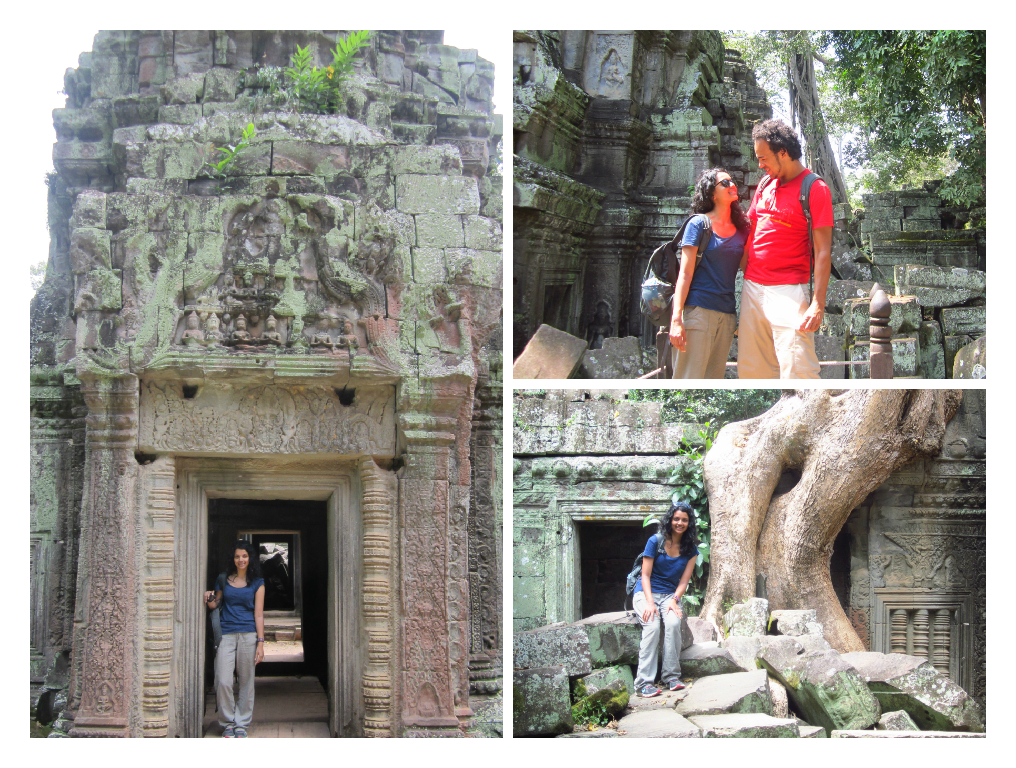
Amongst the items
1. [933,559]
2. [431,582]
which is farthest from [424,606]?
[933,559]

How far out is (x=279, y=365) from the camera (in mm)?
5012

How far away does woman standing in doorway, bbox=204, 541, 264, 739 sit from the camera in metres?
5.39

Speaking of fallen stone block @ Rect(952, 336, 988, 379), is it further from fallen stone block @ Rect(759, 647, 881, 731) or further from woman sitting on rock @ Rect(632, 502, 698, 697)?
woman sitting on rock @ Rect(632, 502, 698, 697)

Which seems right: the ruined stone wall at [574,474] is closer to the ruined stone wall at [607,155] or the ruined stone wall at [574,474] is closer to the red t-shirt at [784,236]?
the ruined stone wall at [607,155]

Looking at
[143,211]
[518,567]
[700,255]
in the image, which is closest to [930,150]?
[700,255]

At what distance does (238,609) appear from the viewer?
552 centimetres

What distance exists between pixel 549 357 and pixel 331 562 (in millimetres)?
1866

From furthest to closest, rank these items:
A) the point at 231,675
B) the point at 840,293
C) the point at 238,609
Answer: the point at 840,293
the point at 238,609
the point at 231,675

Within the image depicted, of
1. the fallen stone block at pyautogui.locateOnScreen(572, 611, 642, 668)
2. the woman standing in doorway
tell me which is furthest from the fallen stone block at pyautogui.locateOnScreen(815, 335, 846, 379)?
the woman standing in doorway

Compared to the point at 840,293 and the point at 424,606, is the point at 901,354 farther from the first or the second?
the point at 424,606

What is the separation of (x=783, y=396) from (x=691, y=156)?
8.31ft

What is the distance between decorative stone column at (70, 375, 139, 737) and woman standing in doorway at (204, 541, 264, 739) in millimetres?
567

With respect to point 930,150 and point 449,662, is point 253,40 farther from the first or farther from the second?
point 930,150

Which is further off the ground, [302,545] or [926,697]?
[302,545]
